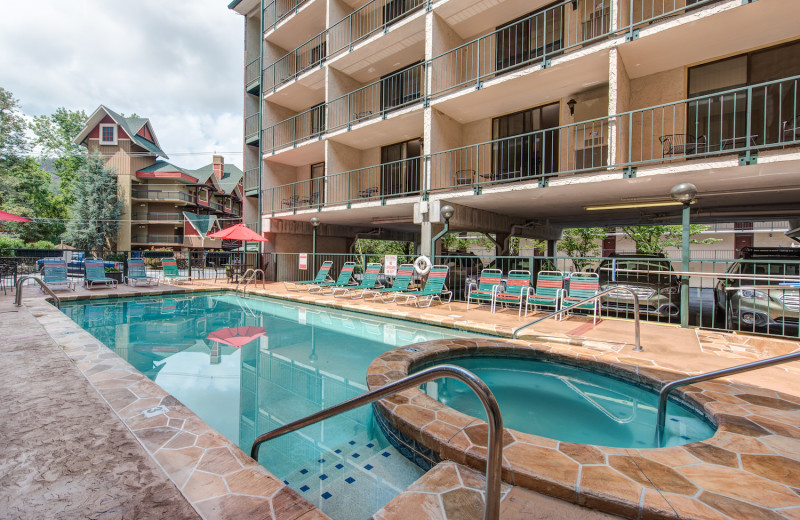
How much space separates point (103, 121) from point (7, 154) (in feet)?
24.6

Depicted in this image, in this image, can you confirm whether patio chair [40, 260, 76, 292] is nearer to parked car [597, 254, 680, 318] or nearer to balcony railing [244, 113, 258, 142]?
balcony railing [244, 113, 258, 142]

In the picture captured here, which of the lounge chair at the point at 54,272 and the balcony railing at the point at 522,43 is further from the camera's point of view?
the lounge chair at the point at 54,272

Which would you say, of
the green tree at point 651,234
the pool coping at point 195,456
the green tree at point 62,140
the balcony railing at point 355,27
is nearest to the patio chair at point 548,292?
the pool coping at point 195,456

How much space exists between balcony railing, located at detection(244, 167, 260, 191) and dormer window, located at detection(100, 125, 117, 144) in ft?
77.9

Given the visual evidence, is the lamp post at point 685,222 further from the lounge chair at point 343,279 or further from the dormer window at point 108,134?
the dormer window at point 108,134

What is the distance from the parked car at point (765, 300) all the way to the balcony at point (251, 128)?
1833cm

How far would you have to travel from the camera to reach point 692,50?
723 centimetres

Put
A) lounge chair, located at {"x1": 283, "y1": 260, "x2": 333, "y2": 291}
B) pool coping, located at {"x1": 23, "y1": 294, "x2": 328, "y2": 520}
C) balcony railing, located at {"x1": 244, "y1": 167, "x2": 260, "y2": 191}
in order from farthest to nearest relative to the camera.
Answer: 1. balcony railing, located at {"x1": 244, "y1": 167, "x2": 260, "y2": 191}
2. lounge chair, located at {"x1": 283, "y1": 260, "x2": 333, "y2": 291}
3. pool coping, located at {"x1": 23, "y1": 294, "x2": 328, "y2": 520}

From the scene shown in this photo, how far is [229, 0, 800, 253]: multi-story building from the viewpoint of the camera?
6.82m

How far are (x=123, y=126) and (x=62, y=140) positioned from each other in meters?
9.32

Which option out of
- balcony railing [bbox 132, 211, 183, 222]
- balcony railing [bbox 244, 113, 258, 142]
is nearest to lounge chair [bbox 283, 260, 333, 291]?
balcony railing [bbox 244, 113, 258, 142]

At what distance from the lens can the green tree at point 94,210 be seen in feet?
87.9

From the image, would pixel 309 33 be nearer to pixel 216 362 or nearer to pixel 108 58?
pixel 216 362

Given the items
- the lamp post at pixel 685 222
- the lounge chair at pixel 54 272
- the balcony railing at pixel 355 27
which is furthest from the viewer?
the balcony railing at pixel 355 27
